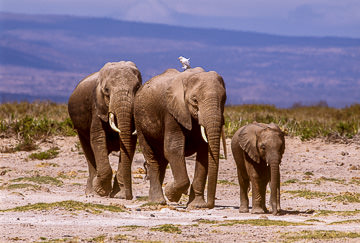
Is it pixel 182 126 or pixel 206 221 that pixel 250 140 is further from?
pixel 206 221

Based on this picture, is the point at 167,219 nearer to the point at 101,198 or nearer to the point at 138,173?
the point at 101,198

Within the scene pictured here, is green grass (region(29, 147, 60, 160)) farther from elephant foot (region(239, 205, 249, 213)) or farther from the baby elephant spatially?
elephant foot (region(239, 205, 249, 213))

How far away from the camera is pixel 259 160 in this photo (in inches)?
553

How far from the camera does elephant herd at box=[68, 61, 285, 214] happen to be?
14.0 m

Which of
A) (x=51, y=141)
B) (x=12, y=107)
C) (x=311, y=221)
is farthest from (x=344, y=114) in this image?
(x=311, y=221)

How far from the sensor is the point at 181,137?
48.2 feet

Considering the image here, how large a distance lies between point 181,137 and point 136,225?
2.81 meters

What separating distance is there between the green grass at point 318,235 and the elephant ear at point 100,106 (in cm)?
602

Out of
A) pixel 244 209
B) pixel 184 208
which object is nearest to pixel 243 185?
pixel 244 209

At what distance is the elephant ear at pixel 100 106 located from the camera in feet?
54.0

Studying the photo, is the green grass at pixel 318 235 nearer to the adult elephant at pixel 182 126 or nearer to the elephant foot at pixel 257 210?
the elephant foot at pixel 257 210

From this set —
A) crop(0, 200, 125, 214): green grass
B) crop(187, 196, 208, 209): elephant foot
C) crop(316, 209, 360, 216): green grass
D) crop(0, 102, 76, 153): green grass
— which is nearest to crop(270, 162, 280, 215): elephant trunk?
crop(316, 209, 360, 216): green grass

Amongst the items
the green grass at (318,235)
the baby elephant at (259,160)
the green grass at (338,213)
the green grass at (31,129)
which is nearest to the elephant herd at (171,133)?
the baby elephant at (259,160)

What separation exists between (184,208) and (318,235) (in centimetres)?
434
